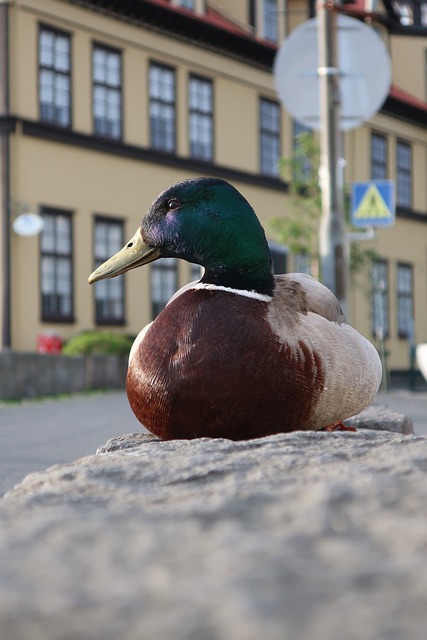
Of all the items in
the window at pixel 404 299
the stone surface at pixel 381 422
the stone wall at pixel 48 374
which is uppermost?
the window at pixel 404 299

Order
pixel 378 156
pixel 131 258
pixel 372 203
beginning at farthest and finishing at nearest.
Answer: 1. pixel 378 156
2. pixel 372 203
3. pixel 131 258

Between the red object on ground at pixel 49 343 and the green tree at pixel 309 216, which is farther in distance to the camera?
the green tree at pixel 309 216

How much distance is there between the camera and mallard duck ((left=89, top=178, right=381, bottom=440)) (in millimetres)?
3033

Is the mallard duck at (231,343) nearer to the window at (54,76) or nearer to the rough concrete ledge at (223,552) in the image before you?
the rough concrete ledge at (223,552)

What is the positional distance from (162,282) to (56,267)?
3214mm

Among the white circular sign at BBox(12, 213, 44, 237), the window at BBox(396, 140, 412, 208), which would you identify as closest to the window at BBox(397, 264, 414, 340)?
the window at BBox(396, 140, 412, 208)

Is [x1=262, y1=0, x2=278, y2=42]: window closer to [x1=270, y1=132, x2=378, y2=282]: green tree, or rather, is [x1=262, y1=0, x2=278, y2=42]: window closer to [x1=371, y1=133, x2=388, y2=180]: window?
[x1=270, y1=132, x2=378, y2=282]: green tree

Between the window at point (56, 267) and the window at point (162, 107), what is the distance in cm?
319

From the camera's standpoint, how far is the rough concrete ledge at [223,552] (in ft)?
3.60

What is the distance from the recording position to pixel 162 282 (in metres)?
25.2

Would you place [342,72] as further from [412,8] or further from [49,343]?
[412,8]

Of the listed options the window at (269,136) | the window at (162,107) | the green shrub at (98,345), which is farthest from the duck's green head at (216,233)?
the window at (269,136)

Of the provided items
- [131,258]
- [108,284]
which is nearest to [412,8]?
[108,284]

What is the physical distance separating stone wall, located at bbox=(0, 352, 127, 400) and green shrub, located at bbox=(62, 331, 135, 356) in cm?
127
